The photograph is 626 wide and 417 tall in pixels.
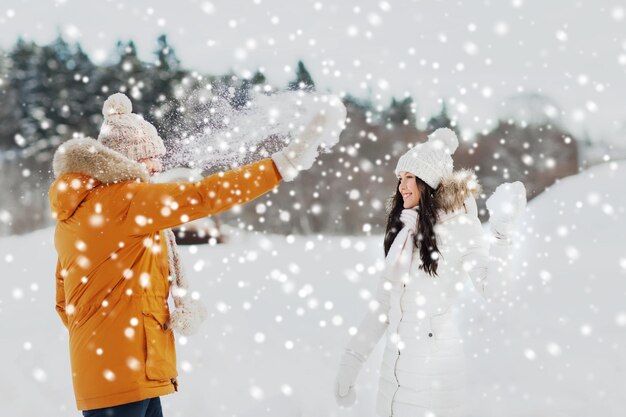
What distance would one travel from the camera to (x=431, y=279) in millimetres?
2105

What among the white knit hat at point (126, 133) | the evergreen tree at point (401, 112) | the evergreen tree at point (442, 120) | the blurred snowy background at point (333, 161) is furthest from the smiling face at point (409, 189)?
the evergreen tree at point (401, 112)

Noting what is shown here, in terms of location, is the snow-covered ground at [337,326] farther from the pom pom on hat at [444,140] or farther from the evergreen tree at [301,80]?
the pom pom on hat at [444,140]

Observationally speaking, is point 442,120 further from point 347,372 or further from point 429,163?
point 347,372

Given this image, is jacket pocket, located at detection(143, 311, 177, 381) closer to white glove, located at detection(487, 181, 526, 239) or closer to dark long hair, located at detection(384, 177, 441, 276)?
dark long hair, located at detection(384, 177, 441, 276)

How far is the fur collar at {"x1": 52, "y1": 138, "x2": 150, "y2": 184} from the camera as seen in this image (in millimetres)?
1787

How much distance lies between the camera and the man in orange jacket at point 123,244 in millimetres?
1733

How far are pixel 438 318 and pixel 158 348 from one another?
1050 mm

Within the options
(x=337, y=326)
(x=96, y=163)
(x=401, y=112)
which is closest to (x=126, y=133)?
(x=96, y=163)

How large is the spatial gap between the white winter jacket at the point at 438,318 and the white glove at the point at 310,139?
25.1 inches

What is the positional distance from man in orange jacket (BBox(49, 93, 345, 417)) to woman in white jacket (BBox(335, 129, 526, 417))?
1.93 ft

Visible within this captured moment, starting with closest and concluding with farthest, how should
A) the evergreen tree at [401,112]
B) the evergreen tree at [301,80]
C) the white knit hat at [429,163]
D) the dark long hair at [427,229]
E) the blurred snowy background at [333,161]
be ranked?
1. the dark long hair at [427,229]
2. the white knit hat at [429,163]
3. the blurred snowy background at [333,161]
4. the evergreen tree at [301,80]
5. the evergreen tree at [401,112]

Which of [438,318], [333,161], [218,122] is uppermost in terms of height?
[218,122]

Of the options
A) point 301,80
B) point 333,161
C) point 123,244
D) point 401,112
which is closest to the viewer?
point 123,244

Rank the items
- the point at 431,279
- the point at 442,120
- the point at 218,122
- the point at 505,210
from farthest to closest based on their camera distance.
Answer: the point at 442,120, the point at 218,122, the point at 431,279, the point at 505,210
